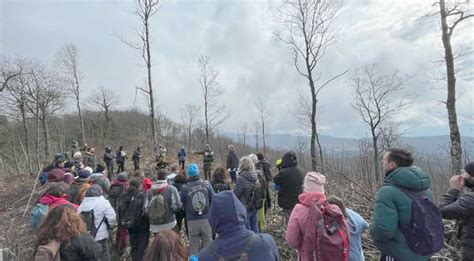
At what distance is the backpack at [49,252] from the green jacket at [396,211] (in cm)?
318

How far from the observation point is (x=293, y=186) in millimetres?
6332

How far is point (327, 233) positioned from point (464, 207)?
1.72 meters

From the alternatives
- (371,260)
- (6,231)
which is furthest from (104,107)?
(371,260)

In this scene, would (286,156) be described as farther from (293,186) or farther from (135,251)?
(135,251)

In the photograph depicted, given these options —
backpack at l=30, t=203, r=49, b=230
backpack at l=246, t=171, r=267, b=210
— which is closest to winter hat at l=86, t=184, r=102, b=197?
backpack at l=30, t=203, r=49, b=230

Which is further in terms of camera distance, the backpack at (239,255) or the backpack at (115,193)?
the backpack at (115,193)

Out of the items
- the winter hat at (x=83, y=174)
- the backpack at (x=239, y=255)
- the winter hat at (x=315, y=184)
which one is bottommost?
the backpack at (x=239, y=255)

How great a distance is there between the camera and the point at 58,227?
3.12 m

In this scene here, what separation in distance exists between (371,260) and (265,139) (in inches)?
1575

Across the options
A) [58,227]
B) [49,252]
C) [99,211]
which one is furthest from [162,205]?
[49,252]

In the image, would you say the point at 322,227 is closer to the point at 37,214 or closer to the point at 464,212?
the point at 464,212

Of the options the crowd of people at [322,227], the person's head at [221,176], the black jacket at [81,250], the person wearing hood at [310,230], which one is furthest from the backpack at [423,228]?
the person's head at [221,176]

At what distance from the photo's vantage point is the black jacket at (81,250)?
3.15 m

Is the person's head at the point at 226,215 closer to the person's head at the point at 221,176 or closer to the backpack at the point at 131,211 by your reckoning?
the backpack at the point at 131,211
